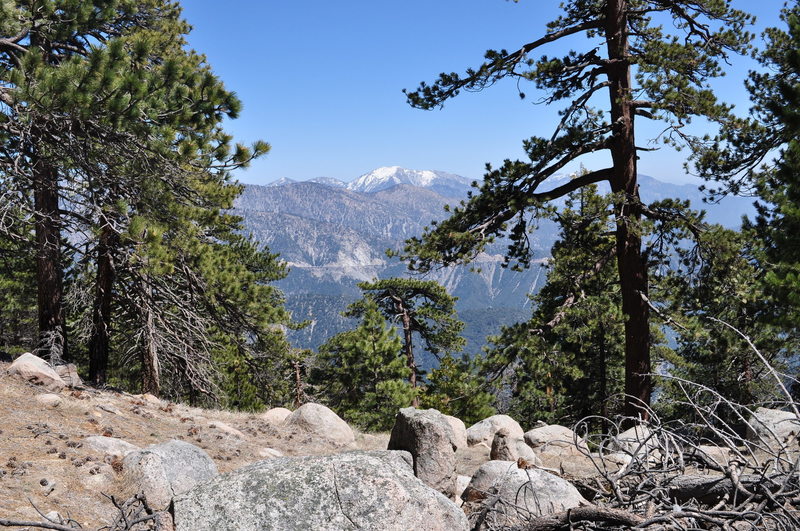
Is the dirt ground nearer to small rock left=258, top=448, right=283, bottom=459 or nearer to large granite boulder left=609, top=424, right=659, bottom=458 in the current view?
small rock left=258, top=448, right=283, bottom=459

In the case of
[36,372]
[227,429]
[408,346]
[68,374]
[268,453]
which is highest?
[36,372]

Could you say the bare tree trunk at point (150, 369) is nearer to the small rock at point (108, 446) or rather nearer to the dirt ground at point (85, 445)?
the dirt ground at point (85, 445)

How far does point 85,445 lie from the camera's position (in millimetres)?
6680

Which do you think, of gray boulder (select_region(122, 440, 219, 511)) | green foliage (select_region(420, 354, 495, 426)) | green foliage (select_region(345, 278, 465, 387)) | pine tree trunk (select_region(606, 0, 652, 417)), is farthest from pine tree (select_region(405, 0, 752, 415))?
green foliage (select_region(345, 278, 465, 387))

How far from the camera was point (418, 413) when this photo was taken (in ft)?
28.3

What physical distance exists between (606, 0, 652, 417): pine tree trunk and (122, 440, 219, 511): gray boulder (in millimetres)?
7794

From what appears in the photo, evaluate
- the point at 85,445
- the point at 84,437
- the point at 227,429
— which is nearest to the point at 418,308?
the point at 227,429

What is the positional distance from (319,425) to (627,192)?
7.72 m

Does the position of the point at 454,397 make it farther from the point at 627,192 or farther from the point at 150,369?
the point at 627,192

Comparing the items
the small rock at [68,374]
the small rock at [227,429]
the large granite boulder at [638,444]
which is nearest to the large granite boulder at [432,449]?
the small rock at [227,429]

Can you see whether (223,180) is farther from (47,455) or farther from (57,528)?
(57,528)

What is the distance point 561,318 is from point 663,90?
14.4 ft

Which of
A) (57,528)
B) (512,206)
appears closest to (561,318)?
(512,206)

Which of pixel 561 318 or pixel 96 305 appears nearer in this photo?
pixel 561 318
